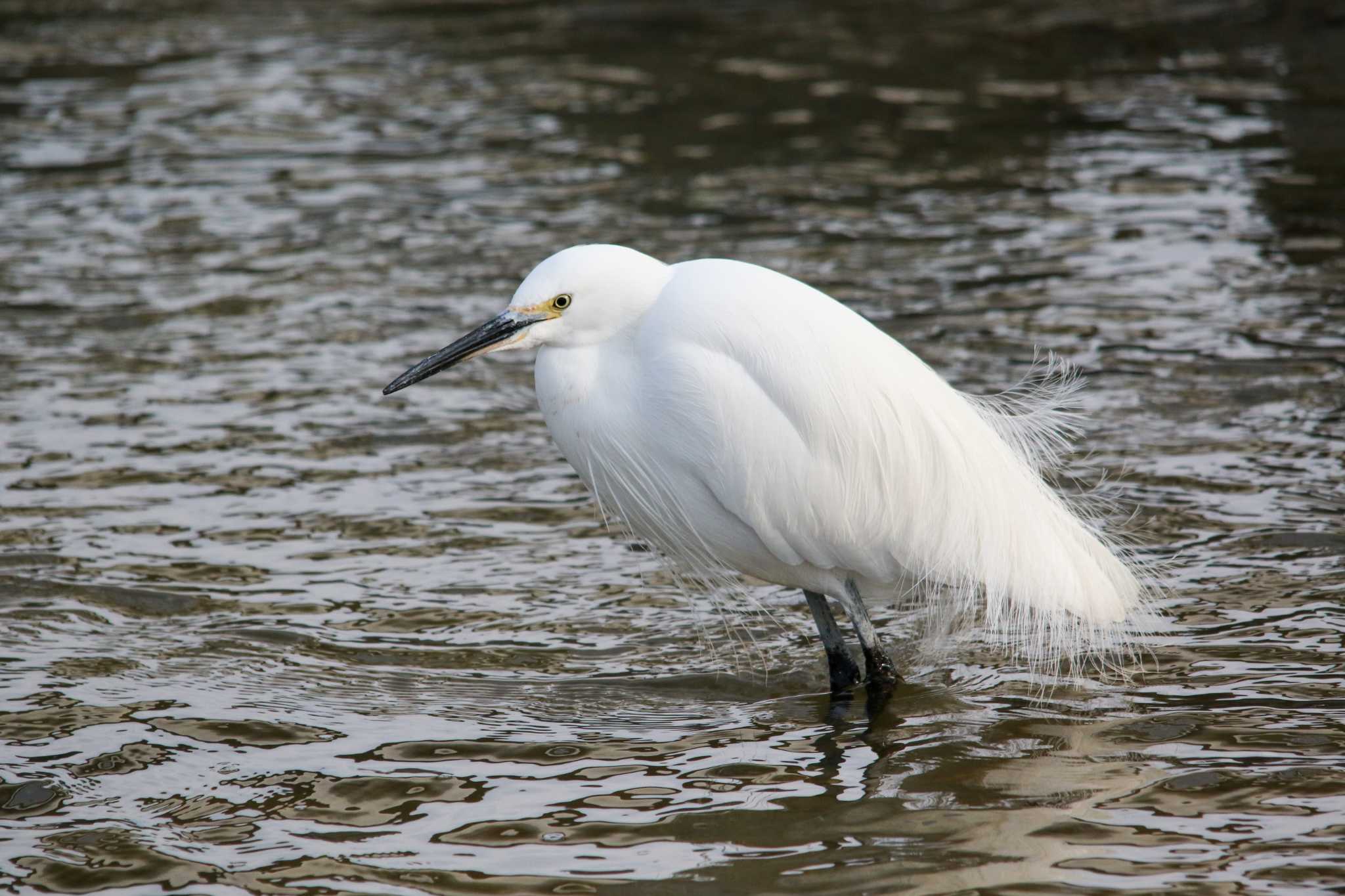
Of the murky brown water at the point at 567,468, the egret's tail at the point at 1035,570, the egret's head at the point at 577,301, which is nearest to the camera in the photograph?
the murky brown water at the point at 567,468

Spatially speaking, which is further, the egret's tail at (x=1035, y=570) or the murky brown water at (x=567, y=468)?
the egret's tail at (x=1035, y=570)

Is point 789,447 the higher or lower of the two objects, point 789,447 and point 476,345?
the lower

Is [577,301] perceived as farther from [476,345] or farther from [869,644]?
[869,644]

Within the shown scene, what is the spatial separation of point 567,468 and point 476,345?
2171mm

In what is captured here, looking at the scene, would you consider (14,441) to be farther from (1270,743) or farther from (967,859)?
(1270,743)

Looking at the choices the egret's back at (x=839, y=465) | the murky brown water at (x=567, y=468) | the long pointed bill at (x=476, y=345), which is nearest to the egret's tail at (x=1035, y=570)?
the egret's back at (x=839, y=465)

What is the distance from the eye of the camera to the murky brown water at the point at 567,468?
3.86m

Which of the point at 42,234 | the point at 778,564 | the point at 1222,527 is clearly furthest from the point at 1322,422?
the point at 42,234

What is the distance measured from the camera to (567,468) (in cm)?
645

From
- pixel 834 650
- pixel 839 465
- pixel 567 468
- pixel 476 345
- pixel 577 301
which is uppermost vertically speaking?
pixel 577 301

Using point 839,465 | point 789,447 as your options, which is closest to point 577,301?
point 789,447

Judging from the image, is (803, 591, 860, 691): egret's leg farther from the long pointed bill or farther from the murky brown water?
the long pointed bill

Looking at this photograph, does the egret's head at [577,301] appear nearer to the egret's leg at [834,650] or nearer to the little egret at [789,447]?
the little egret at [789,447]

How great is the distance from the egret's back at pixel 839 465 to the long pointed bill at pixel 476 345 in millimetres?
325
